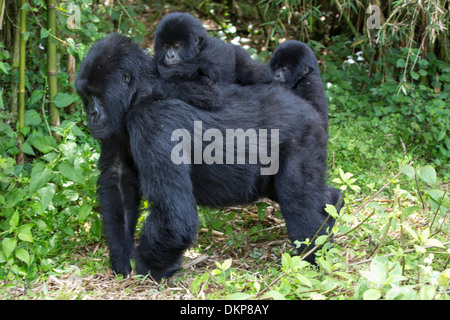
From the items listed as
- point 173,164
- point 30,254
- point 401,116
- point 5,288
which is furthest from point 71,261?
point 401,116

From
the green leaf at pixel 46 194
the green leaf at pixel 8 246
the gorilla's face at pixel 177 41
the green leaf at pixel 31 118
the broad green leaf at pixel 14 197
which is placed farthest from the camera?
the green leaf at pixel 31 118

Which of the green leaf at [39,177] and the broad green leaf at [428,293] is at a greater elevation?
the green leaf at [39,177]

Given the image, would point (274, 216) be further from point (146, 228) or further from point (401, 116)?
point (401, 116)

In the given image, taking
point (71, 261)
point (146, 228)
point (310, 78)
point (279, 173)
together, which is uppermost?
point (310, 78)

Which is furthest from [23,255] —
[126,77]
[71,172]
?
[126,77]

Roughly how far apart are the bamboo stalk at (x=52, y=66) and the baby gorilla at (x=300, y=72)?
1.76m

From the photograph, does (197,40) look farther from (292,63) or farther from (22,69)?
(22,69)

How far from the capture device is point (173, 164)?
3.10 m

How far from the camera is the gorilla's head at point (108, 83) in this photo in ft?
10.4

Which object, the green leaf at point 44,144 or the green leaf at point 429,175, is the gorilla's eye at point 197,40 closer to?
the green leaf at point 44,144

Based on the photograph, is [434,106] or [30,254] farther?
[434,106]

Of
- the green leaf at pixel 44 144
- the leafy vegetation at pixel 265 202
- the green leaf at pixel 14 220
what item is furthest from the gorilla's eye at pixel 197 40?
the green leaf at pixel 14 220

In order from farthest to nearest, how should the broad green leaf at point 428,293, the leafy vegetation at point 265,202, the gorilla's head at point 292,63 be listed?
the gorilla's head at point 292,63 < the leafy vegetation at point 265,202 < the broad green leaf at point 428,293
